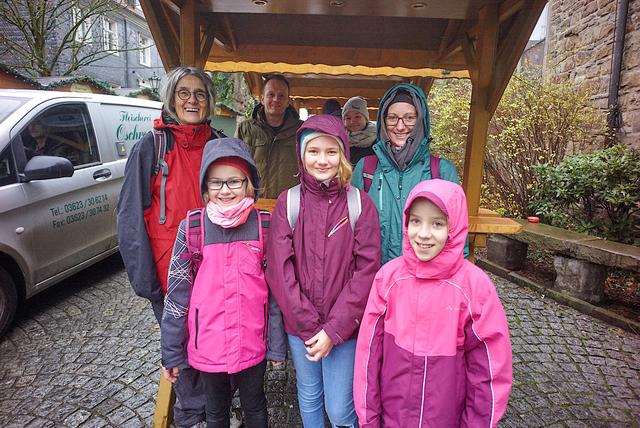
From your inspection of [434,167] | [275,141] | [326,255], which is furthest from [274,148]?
[326,255]

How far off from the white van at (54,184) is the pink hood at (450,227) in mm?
3246

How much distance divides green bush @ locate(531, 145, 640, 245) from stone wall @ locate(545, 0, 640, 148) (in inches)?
51.8

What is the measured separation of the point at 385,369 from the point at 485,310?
477 millimetres

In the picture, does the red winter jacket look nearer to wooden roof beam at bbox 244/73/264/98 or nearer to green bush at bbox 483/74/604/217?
wooden roof beam at bbox 244/73/264/98

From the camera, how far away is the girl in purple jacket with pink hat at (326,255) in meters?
1.84

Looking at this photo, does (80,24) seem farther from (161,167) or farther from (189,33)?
(161,167)

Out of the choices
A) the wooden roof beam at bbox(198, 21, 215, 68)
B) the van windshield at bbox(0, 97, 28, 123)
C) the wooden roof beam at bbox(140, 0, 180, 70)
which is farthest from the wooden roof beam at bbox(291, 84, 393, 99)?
the van windshield at bbox(0, 97, 28, 123)

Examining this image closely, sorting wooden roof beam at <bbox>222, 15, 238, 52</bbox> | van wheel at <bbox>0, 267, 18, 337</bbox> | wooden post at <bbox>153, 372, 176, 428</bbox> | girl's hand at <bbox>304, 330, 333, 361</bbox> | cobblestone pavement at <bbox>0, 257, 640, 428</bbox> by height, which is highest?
wooden roof beam at <bbox>222, 15, 238, 52</bbox>

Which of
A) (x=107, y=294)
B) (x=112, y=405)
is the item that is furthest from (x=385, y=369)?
(x=107, y=294)

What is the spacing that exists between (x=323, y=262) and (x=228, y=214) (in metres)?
0.49

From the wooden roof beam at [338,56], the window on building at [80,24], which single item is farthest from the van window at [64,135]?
the window on building at [80,24]

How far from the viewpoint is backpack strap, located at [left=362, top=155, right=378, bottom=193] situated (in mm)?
2178

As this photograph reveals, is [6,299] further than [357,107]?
No

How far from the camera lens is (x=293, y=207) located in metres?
1.95
